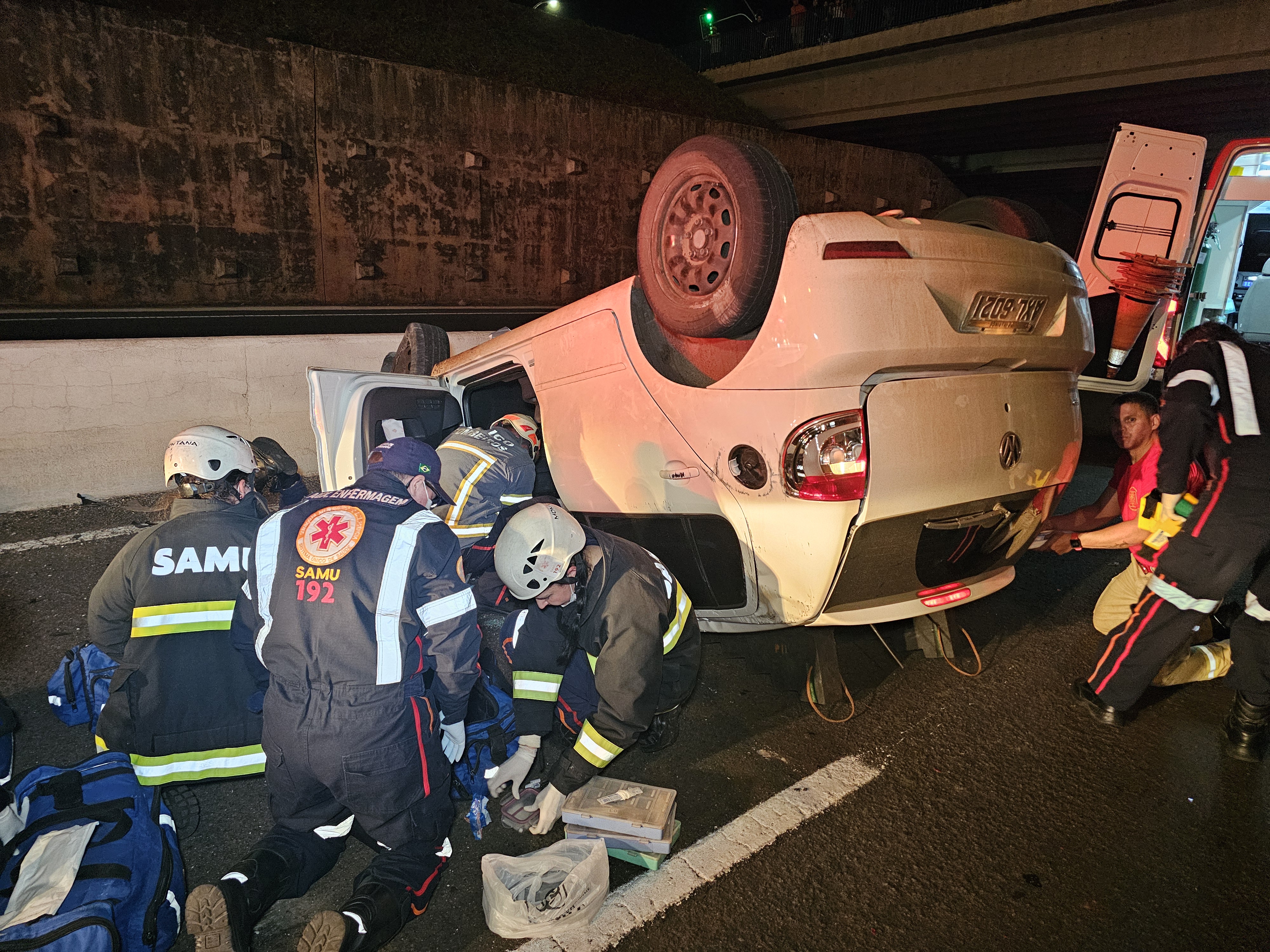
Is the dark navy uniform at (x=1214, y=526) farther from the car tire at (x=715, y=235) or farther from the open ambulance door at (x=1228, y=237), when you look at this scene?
the open ambulance door at (x=1228, y=237)

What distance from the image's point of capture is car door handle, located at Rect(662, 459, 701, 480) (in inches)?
112

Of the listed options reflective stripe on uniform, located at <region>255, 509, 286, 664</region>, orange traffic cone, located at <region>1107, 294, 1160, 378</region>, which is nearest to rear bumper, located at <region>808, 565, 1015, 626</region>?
→ reflective stripe on uniform, located at <region>255, 509, 286, 664</region>

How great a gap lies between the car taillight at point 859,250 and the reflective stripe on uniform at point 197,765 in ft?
8.11

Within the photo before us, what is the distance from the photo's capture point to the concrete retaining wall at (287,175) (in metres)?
11.5

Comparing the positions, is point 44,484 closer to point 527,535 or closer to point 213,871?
point 213,871

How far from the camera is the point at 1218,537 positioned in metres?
2.91

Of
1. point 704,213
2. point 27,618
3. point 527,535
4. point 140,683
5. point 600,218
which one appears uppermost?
point 600,218

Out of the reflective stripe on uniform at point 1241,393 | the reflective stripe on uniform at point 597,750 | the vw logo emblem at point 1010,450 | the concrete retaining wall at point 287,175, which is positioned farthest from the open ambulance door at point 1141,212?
the concrete retaining wall at point 287,175

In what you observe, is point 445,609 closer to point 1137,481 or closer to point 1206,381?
point 1206,381

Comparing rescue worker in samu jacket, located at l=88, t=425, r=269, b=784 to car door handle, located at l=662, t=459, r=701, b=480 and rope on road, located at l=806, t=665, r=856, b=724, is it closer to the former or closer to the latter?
car door handle, located at l=662, t=459, r=701, b=480

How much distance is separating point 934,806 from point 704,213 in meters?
2.24

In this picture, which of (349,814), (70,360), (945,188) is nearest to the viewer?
(349,814)

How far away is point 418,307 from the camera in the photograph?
1491cm

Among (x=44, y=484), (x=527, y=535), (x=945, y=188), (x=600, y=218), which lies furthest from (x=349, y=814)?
(x=945, y=188)
